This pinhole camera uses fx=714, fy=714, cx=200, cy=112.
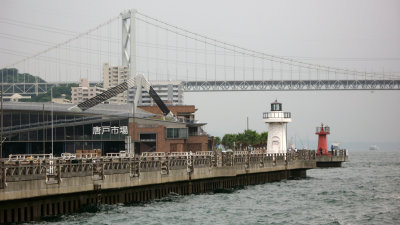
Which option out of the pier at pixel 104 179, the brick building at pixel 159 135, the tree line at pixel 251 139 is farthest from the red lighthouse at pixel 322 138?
the tree line at pixel 251 139

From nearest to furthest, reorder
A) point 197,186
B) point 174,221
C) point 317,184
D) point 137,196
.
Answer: point 174,221 → point 137,196 → point 197,186 → point 317,184

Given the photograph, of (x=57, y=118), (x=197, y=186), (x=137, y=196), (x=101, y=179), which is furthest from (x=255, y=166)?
(x=57, y=118)

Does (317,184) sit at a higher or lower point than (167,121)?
lower

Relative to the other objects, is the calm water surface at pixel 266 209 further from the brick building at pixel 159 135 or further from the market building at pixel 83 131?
the brick building at pixel 159 135

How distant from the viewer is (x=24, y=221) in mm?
36625

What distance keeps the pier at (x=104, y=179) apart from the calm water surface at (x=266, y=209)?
40.1 inches

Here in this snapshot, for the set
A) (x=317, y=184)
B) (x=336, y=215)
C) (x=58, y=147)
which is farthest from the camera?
(x=58, y=147)

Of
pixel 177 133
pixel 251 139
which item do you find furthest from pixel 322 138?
pixel 251 139

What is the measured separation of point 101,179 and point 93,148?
6081cm

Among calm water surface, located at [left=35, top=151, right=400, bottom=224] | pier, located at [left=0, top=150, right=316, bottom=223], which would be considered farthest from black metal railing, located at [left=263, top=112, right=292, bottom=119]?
calm water surface, located at [left=35, top=151, right=400, bottom=224]

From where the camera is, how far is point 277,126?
295 ft

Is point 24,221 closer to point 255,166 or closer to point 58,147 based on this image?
point 255,166

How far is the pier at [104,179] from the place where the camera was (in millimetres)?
36031

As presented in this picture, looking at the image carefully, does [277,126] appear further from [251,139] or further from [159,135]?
[251,139]
